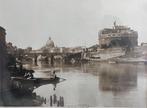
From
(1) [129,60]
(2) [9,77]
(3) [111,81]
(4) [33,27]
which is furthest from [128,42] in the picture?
(2) [9,77]

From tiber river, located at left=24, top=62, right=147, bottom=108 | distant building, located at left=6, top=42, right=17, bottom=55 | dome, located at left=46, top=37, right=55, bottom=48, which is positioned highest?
dome, located at left=46, top=37, right=55, bottom=48

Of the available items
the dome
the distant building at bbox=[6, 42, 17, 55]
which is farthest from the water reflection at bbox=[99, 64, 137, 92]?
the distant building at bbox=[6, 42, 17, 55]

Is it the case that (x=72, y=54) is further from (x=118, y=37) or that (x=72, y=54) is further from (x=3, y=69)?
(x=3, y=69)

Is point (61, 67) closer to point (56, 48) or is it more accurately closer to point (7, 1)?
point (56, 48)

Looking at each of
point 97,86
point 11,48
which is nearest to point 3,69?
point 11,48

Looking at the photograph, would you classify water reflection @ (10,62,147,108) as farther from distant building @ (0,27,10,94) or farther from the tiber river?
distant building @ (0,27,10,94)

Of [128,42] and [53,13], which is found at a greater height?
[53,13]

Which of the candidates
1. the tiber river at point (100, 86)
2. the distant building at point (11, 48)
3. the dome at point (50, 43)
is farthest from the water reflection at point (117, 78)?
the distant building at point (11, 48)

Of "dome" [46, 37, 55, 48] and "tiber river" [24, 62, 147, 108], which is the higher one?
"dome" [46, 37, 55, 48]
